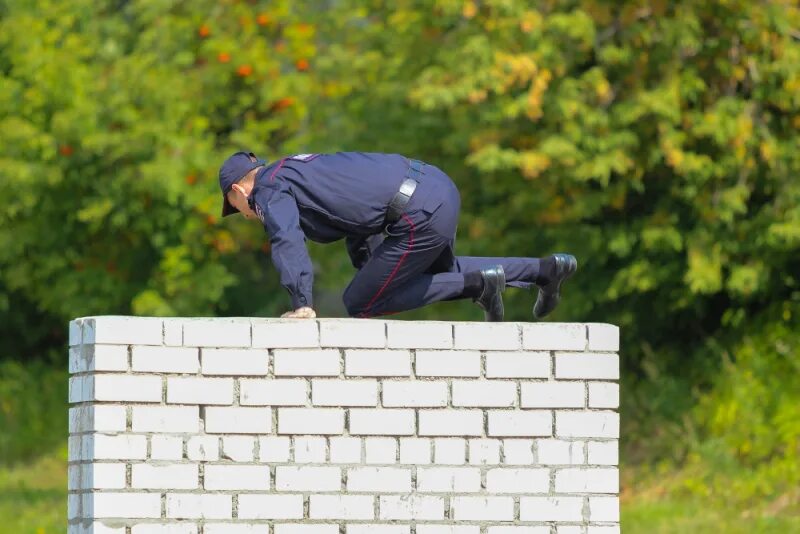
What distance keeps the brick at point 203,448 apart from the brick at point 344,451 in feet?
1.60

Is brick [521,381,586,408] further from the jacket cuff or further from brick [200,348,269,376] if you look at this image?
brick [200,348,269,376]

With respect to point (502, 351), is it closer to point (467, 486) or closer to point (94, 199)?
point (467, 486)

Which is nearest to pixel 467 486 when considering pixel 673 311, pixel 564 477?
pixel 564 477

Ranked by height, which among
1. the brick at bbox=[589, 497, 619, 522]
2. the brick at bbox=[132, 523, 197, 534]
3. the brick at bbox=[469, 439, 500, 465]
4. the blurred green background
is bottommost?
the brick at bbox=[132, 523, 197, 534]

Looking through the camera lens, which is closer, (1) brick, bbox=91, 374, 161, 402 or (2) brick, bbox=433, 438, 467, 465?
(1) brick, bbox=91, 374, 161, 402

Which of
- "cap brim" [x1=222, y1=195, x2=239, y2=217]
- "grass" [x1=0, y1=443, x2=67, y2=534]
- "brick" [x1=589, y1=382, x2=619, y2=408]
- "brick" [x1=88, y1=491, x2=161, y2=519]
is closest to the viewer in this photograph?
"brick" [x1=88, y1=491, x2=161, y2=519]

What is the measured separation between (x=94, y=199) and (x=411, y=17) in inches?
178

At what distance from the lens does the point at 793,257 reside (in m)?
15.3

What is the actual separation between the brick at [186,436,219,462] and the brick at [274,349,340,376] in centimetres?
39

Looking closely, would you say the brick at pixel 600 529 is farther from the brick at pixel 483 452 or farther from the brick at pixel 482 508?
the brick at pixel 483 452

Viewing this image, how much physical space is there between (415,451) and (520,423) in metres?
0.47

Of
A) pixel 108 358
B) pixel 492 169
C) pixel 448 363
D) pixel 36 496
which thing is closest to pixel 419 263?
pixel 448 363

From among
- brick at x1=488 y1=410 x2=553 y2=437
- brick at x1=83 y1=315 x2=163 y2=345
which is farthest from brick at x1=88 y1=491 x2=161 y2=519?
brick at x1=488 y1=410 x2=553 y2=437

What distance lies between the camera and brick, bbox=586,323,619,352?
7590 millimetres
